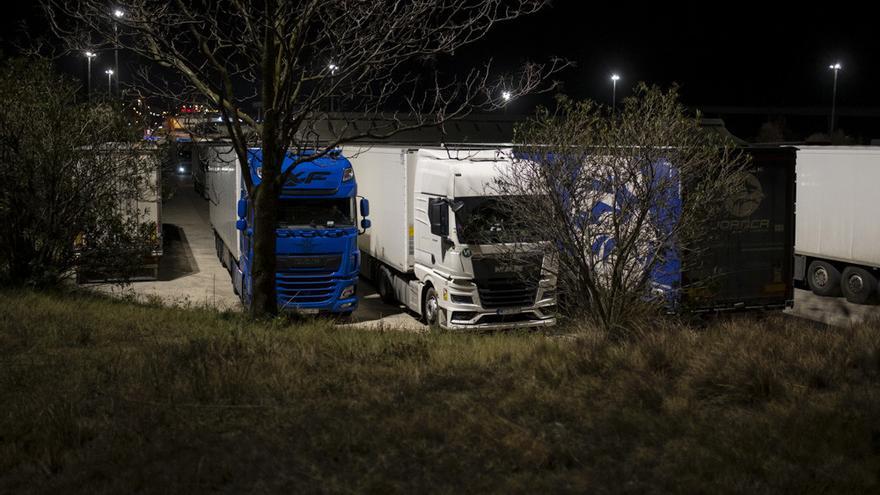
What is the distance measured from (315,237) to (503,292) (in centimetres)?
408

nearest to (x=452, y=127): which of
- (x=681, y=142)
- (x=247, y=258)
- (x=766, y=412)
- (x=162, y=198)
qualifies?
(x=162, y=198)

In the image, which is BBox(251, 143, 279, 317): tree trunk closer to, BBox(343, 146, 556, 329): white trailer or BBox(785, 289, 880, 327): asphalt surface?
BBox(343, 146, 556, 329): white trailer

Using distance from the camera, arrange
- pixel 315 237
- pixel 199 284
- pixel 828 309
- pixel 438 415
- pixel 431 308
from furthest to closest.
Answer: pixel 199 284, pixel 828 309, pixel 315 237, pixel 431 308, pixel 438 415

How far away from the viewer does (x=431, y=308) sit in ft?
56.7

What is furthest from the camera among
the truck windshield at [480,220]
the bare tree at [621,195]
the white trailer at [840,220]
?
the white trailer at [840,220]

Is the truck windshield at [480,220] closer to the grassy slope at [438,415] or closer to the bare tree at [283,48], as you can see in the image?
the bare tree at [283,48]

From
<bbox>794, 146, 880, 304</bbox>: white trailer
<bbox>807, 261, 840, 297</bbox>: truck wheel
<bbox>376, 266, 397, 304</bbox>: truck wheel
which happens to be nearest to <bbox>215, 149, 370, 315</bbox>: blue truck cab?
<bbox>376, 266, 397, 304</bbox>: truck wheel

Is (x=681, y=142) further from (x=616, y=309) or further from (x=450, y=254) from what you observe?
(x=450, y=254)

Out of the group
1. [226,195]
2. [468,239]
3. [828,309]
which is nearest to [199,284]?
[226,195]

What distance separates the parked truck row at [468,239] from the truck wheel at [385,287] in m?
0.05

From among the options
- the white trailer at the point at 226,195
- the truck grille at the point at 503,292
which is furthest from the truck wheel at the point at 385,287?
the truck grille at the point at 503,292

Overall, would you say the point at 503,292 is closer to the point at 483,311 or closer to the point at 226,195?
the point at 483,311

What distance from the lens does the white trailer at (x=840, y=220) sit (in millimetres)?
19375

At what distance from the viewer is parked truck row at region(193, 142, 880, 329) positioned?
15891 mm
